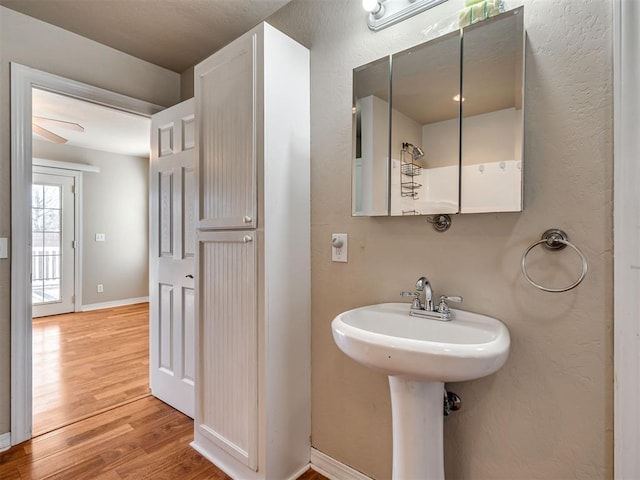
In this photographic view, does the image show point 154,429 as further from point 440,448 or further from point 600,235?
point 600,235

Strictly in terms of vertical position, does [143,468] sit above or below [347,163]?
below

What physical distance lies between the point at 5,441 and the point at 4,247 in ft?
3.38

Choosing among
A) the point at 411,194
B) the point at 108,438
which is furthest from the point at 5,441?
the point at 411,194

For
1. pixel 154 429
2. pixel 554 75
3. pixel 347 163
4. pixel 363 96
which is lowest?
pixel 154 429

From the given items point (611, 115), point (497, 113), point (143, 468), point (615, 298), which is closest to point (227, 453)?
point (143, 468)

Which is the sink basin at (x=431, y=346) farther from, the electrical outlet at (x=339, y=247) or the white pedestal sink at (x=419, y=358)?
the electrical outlet at (x=339, y=247)

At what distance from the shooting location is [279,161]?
1.48 meters

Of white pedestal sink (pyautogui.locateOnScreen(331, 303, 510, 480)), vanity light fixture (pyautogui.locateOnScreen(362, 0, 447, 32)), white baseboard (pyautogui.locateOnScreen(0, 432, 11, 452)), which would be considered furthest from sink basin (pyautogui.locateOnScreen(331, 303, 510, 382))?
white baseboard (pyautogui.locateOnScreen(0, 432, 11, 452))

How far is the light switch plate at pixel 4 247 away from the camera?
1771 mm

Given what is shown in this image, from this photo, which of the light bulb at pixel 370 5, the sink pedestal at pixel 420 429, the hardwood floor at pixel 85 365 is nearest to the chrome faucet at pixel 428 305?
the sink pedestal at pixel 420 429

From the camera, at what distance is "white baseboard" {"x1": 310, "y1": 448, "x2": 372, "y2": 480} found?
148 centimetres

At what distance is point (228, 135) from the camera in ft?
5.20

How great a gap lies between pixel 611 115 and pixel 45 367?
13.0ft

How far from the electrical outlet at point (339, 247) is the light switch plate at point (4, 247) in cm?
176
